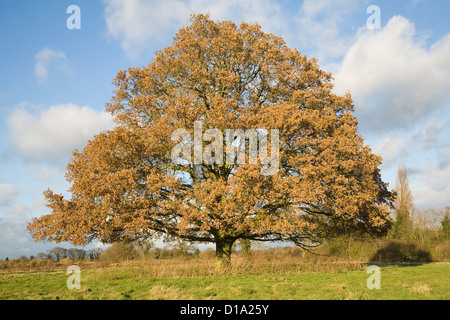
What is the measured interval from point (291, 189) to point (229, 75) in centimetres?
874

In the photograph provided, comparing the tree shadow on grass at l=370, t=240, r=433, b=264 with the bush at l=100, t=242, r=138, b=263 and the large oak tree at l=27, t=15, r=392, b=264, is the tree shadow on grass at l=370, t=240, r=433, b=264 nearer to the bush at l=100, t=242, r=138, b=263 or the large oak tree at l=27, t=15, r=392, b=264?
the large oak tree at l=27, t=15, r=392, b=264

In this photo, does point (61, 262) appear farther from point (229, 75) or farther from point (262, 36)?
point (262, 36)

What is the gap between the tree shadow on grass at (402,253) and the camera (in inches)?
1718

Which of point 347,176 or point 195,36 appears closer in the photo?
point 347,176

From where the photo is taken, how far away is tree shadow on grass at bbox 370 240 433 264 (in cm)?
4362

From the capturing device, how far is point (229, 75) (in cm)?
2205

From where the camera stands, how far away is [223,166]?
76.0 ft

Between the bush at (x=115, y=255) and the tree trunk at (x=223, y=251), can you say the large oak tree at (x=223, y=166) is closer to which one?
the tree trunk at (x=223, y=251)

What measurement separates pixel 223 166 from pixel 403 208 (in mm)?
49702

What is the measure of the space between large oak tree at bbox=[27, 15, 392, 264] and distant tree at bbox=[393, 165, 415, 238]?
3418 centimetres

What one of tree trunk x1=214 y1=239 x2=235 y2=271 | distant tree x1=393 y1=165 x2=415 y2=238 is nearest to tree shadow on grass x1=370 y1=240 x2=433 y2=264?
distant tree x1=393 y1=165 x2=415 y2=238

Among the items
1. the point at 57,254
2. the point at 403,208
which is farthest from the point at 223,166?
the point at 403,208
